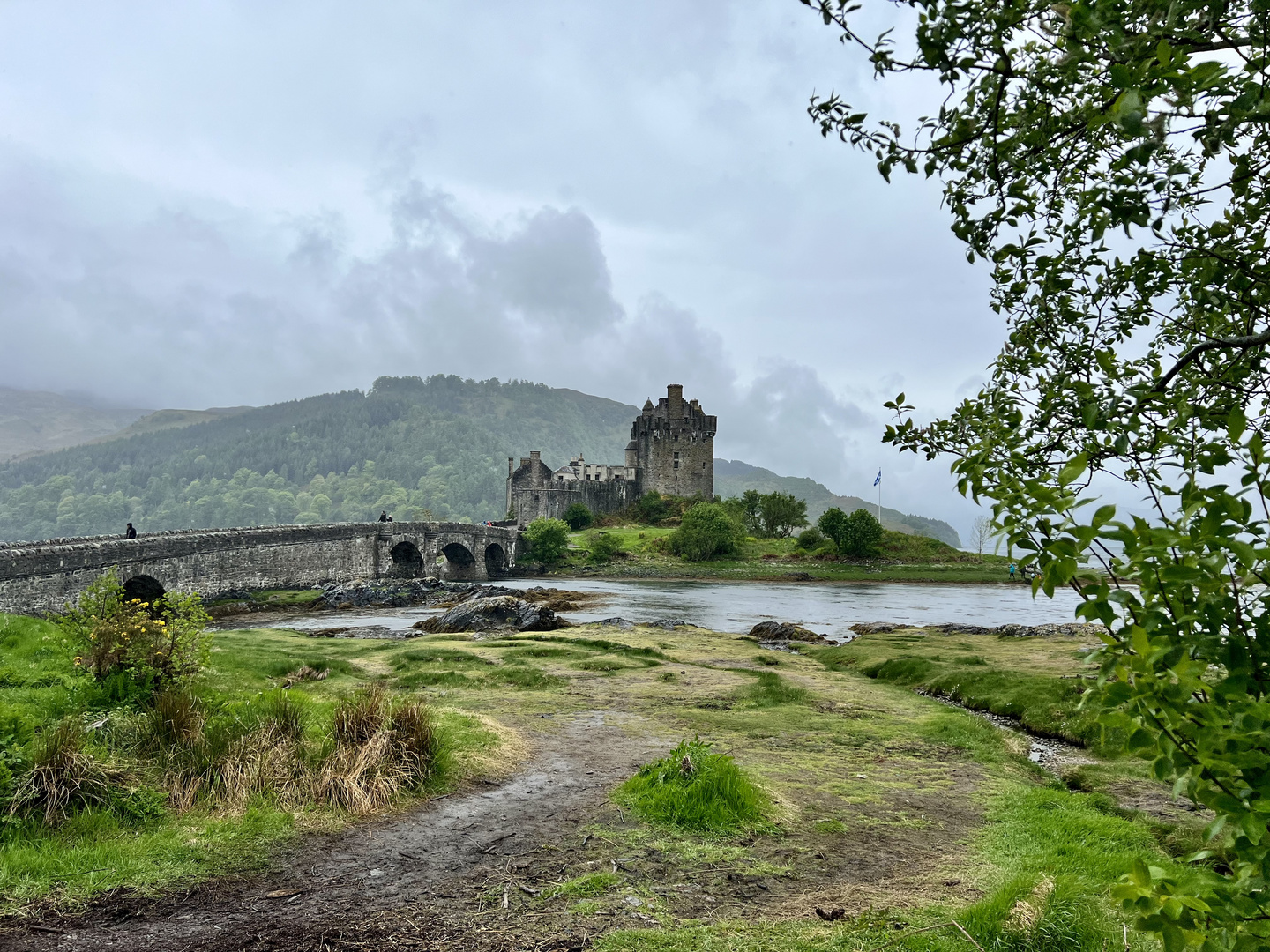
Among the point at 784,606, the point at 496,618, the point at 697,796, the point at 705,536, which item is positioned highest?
the point at 705,536

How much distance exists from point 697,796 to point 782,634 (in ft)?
93.9

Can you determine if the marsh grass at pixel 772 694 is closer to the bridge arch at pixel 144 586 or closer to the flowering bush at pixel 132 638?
the flowering bush at pixel 132 638

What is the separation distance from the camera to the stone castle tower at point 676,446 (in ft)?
382

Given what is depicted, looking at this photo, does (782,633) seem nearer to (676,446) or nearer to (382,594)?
(382,594)

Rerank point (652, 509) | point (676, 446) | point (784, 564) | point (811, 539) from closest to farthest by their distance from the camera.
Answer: point (784, 564)
point (811, 539)
point (652, 509)
point (676, 446)

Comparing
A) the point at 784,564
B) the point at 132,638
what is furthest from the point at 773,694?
the point at 784,564

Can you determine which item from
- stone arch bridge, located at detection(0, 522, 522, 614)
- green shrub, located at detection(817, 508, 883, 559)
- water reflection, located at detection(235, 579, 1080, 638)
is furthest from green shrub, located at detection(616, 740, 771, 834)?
green shrub, located at detection(817, 508, 883, 559)

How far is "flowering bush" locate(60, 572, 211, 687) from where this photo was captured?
33.5 ft

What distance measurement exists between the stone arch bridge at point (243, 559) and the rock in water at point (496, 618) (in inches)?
469

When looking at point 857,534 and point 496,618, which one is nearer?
point 496,618

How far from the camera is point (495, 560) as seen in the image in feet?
293

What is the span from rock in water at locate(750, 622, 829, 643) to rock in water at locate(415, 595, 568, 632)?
9380 millimetres

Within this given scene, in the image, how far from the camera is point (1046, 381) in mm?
5105

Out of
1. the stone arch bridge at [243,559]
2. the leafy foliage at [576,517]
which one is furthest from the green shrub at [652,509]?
the stone arch bridge at [243,559]
